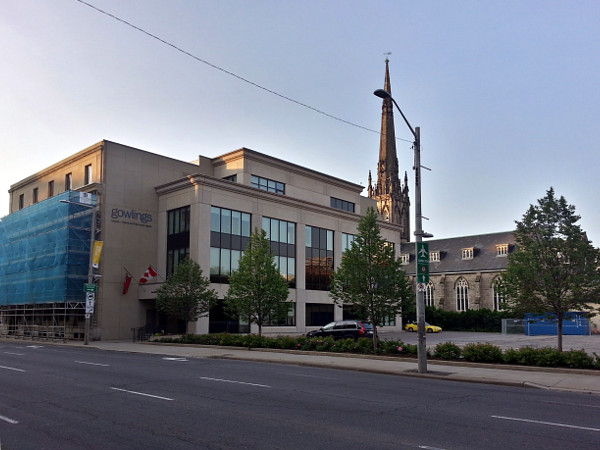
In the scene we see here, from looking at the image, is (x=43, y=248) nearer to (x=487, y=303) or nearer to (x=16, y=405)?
(x=16, y=405)

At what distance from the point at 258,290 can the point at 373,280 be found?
8.66 metres

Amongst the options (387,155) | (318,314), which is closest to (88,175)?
(318,314)

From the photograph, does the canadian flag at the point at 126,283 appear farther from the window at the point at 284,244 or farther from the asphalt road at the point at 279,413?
the asphalt road at the point at 279,413

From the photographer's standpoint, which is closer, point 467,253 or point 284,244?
point 284,244

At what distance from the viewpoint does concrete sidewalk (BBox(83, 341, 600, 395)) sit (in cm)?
1630

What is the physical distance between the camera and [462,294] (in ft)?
260

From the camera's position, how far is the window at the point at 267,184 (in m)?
49.1

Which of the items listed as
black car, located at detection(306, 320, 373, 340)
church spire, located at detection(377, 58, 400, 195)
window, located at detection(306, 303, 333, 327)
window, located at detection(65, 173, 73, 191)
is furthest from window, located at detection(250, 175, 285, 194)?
church spire, located at detection(377, 58, 400, 195)

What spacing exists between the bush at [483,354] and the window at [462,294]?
5909 cm

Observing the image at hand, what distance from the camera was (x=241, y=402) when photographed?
1216 cm

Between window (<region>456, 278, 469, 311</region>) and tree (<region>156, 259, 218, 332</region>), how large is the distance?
5110 cm

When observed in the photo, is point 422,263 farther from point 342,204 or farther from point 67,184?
point 342,204

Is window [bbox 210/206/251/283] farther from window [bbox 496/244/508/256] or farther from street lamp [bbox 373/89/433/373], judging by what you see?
window [bbox 496/244/508/256]

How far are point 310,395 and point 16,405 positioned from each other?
21.7 ft
